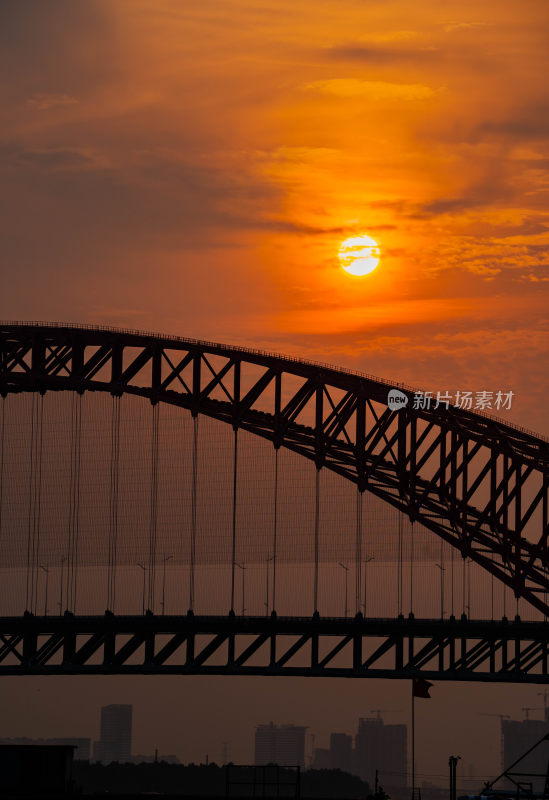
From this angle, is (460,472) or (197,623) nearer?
(460,472)

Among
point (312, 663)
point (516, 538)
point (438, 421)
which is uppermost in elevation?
point (438, 421)

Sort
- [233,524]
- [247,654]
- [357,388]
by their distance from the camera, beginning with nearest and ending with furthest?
1. [357,388]
2. [247,654]
3. [233,524]

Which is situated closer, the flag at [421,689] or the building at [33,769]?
the building at [33,769]

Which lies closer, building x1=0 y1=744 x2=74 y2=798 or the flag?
building x1=0 y1=744 x2=74 y2=798

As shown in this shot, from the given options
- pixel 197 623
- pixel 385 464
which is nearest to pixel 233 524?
pixel 197 623

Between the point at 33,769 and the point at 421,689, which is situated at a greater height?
the point at 421,689

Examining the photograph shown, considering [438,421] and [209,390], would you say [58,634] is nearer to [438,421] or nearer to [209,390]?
[209,390]

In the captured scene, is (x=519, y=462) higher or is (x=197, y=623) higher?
(x=519, y=462)

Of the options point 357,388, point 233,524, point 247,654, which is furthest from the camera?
point 233,524

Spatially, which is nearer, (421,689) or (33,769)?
(33,769)

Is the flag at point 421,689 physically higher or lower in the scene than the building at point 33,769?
higher

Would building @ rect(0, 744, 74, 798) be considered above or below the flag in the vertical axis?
below
